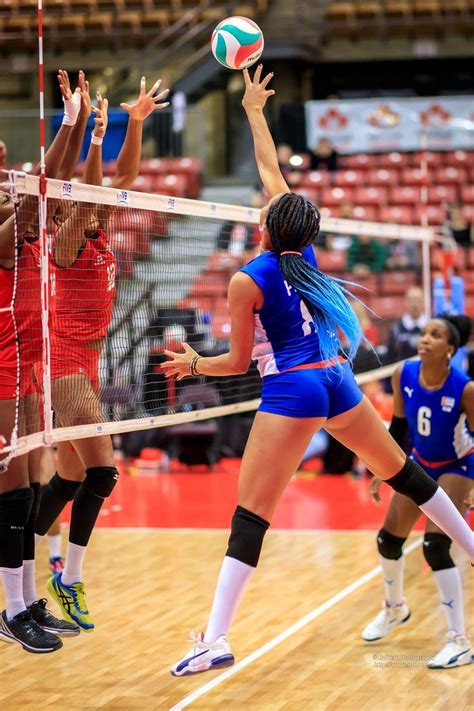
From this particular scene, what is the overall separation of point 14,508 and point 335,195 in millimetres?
12752

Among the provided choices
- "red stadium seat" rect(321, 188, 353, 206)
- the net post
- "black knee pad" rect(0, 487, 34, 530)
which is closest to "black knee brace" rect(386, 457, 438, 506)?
the net post

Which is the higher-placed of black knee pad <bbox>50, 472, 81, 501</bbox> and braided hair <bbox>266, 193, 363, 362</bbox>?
braided hair <bbox>266, 193, 363, 362</bbox>

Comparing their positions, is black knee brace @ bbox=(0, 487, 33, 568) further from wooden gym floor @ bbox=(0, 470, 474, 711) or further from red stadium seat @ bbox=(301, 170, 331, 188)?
red stadium seat @ bbox=(301, 170, 331, 188)

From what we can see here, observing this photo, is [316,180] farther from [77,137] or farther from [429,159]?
[77,137]

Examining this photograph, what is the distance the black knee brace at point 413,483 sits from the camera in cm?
477

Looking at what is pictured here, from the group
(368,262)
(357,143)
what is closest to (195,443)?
(368,262)

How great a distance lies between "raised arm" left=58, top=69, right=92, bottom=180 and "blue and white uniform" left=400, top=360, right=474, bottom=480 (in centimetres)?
230

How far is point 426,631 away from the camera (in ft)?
20.9

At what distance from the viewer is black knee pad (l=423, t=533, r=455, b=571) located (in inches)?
229

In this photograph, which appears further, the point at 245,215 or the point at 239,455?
the point at 239,455

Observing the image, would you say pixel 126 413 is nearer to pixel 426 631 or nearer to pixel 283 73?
pixel 426 631

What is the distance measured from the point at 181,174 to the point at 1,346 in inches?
509

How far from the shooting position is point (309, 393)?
14.2 feet

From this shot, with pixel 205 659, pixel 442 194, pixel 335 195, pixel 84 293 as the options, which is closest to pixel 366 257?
pixel 335 195
